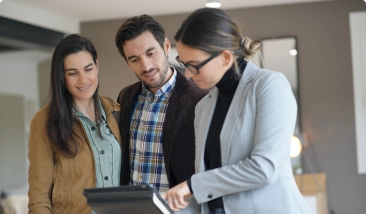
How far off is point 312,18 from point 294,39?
30cm

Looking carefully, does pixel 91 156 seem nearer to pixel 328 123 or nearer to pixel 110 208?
pixel 110 208

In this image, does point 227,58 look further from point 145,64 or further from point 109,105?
point 109,105

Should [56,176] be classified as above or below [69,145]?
A: below

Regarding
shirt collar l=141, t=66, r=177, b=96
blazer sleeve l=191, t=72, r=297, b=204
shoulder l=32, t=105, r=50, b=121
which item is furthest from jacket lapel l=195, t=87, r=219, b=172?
shoulder l=32, t=105, r=50, b=121

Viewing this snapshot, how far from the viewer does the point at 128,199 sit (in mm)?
1544

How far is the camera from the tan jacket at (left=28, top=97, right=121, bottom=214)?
2.31 metres

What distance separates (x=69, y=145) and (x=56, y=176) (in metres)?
0.13

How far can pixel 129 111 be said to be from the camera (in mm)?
2457

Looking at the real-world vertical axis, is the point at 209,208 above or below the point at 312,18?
below

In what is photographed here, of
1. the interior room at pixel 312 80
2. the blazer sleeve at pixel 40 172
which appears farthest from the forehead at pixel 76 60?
the interior room at pixel 312 80

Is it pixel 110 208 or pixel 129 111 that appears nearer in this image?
pixel 110 208

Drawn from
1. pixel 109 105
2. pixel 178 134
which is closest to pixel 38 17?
pixel 109 105

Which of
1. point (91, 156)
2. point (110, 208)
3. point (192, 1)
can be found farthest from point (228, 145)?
point (192, 1)

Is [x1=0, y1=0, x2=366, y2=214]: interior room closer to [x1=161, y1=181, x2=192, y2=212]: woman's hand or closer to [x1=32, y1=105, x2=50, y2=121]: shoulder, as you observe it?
[x1=32, y1=105, x2=50, y2=121]: shoulder
